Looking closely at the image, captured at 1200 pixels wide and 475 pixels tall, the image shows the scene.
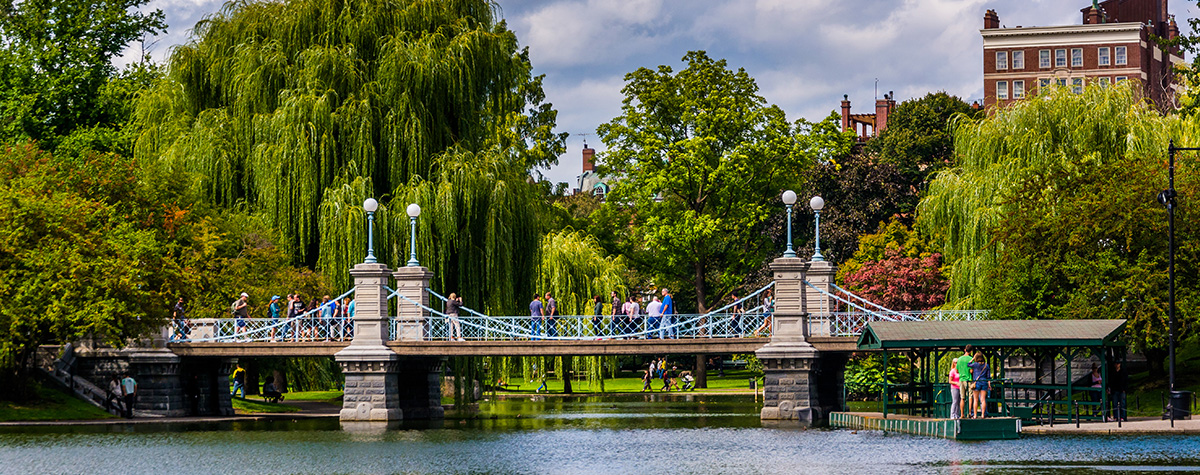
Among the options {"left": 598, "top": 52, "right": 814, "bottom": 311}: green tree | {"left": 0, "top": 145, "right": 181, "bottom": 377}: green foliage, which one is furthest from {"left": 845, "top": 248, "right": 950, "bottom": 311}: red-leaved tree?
{"left": 0, "top": 145, "right": 181, "bottom": 377}: green foliage

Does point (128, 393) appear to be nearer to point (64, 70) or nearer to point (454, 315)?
point (454, 315)

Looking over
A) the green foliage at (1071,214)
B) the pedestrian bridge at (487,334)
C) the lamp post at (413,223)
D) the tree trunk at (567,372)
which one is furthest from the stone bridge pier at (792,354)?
the tree trunk at (567,372)

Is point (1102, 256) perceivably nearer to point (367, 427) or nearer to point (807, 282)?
point (807, 282)

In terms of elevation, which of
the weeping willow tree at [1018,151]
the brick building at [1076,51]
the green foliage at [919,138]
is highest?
the brick building at [1076,51]

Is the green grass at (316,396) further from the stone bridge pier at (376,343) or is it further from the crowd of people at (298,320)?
the stone bridge pier at (376,343)

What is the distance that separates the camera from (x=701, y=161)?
211 ft

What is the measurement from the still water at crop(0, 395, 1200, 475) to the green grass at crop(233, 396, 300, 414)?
5.63 meters

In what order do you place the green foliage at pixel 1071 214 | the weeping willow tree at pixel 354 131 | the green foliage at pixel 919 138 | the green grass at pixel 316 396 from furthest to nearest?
the green foliage at pixel 919 138 → the green grass at pixel 316 396 → the weeping willow tree at pixel 354 131 → the green foliage at pixel 1071 214

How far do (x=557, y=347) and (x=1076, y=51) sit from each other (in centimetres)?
6646

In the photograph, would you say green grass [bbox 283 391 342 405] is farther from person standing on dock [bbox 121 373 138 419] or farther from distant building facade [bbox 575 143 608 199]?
distant building facade [bbox 575 143 608 199]

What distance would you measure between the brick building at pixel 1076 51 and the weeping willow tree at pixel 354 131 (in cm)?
5757

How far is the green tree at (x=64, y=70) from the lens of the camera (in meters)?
56.5

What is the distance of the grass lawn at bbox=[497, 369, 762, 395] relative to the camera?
238 ft

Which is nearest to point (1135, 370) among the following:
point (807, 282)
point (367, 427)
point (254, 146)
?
point (807, 282)
